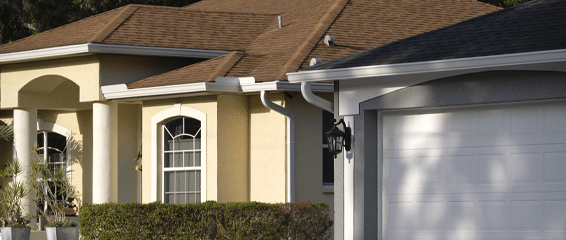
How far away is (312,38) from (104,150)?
4689mm

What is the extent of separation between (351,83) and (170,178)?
5.26 metres

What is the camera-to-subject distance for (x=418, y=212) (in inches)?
372

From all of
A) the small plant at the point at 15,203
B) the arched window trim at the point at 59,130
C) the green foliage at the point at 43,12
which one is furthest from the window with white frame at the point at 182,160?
the green foliage at the point at 43,12

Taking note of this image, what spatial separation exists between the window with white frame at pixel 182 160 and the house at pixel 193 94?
2cm

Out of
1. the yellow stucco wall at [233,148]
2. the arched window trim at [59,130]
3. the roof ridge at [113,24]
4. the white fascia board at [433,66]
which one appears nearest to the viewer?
the white fascia board at [433,66]

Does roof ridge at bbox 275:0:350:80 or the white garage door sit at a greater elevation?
roof ridge at bbox 275:0:350:80

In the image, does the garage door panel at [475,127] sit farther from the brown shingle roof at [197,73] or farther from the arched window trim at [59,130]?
the arched window trim at [59,130]

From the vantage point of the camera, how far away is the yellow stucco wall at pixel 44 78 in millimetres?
14711

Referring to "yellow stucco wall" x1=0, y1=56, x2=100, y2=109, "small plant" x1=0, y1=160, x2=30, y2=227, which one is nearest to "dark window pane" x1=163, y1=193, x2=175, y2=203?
"yellow stucco wall" x1=0, y1=56, x2=100, y2=109

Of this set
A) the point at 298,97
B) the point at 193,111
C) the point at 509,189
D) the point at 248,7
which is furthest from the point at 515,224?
the point at 248,7

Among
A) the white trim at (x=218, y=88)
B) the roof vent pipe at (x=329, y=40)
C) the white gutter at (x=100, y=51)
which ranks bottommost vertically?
the white trim at (x=218, y=88)

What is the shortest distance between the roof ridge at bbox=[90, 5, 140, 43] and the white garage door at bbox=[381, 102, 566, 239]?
7.03 m

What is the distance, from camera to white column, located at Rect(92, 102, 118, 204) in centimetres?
1471

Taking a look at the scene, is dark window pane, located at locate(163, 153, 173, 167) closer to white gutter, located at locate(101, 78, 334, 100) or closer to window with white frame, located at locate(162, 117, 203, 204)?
window with white frame, located at locate(162, 117, 203, 204)
